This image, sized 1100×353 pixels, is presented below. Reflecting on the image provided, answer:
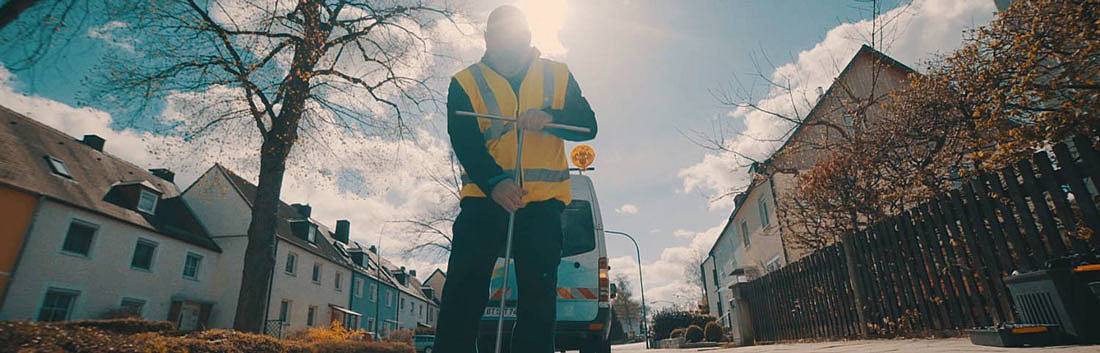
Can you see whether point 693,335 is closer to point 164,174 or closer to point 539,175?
point 539,175

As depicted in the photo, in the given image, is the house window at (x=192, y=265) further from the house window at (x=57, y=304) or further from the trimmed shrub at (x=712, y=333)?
the trimmed shrub at (x=712, y=333)

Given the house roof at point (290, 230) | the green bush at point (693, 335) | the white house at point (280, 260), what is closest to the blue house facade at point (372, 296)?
the house roof at point (290, 230)

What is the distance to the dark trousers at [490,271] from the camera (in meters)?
1.92

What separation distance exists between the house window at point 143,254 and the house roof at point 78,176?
63 centimetres

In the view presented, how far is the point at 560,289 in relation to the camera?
223 inches

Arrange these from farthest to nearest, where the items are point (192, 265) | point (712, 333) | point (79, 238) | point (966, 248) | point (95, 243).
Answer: point (192, 265) → point (95, 243) → point (79, 238) → point (712, 333) → point (966, 248)

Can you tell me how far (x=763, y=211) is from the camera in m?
21.3

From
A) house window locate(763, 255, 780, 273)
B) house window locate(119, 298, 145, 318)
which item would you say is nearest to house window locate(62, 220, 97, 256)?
house window locate(119, 298, 145, 318)

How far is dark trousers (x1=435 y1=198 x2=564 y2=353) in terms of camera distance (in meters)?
1.92

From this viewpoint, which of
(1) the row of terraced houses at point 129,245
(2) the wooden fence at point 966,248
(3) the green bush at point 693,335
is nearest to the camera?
(2) the wooden fence at point 966,248

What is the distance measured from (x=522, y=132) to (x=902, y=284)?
19.9ft

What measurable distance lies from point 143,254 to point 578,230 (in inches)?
859

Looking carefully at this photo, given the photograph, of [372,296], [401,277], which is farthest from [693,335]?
[401,277]

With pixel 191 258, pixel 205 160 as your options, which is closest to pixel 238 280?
pixel 191 258
